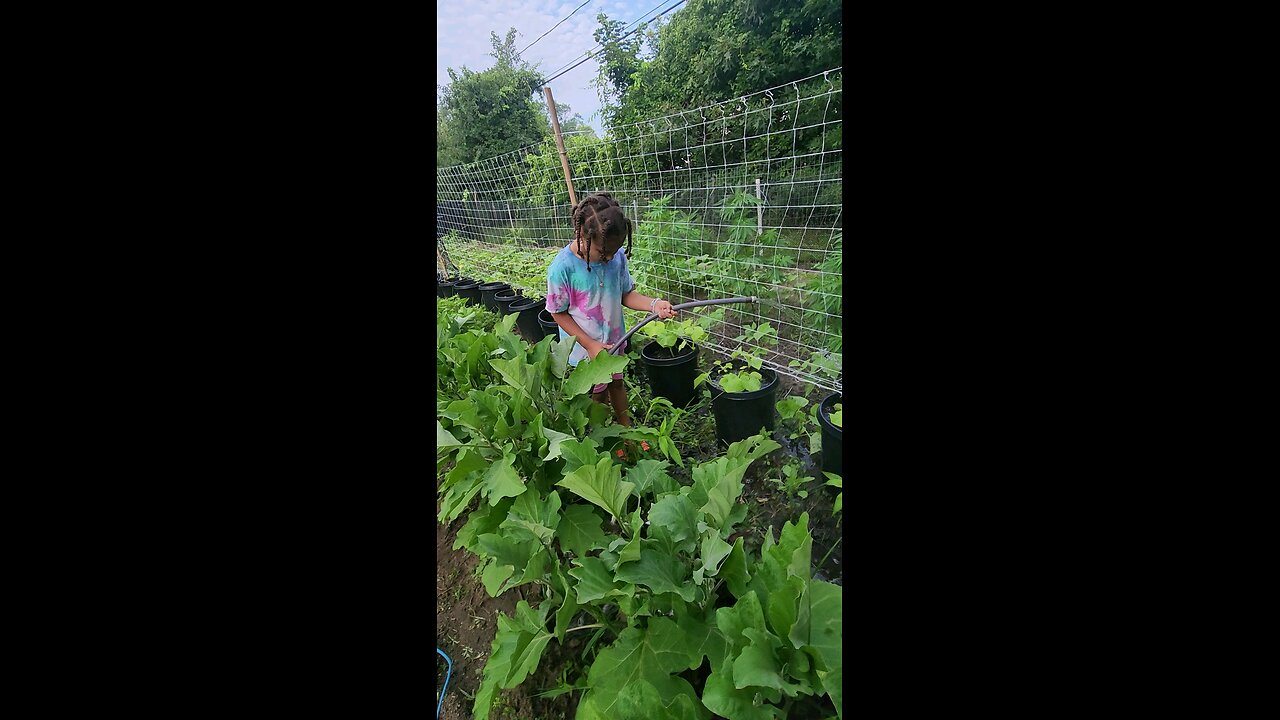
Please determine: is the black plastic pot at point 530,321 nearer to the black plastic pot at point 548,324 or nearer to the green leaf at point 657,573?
the black plastic pot at point 548,324

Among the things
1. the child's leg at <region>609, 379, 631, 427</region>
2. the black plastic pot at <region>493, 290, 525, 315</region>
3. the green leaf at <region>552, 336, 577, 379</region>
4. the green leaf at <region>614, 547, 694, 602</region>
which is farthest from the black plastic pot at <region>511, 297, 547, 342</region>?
the green leaf at <region>614, 547, 694, 602</region>

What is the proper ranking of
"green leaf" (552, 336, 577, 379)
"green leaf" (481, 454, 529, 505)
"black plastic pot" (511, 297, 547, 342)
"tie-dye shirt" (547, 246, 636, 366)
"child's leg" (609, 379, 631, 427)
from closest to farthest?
1. "green leaf" (481, 454, 529, 505)
2. "green leaf" (552, 336, 577, 379)
3. "tie-dye shirt" (547, 246, 636, 366)
4. "child's leg" (609, 379, 631, 427)
5. "black plastic pot" (511, 297, 547, 342)

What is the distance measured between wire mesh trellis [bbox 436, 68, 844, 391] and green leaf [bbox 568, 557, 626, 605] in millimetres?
1596

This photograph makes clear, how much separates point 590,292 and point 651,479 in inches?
53.2

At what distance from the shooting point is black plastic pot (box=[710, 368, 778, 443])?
2.89 m

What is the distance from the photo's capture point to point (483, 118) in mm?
16641

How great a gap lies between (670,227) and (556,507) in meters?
4.34

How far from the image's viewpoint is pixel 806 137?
606 centimetres

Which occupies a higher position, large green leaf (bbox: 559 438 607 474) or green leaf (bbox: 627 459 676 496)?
large green leaf (bbox: 559 438 607 474)

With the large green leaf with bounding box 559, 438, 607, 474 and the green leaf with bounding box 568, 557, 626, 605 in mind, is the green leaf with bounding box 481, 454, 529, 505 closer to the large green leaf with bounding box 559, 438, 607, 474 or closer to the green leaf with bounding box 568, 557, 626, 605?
the large green leaf with bounding box 559, 438, 607, 474

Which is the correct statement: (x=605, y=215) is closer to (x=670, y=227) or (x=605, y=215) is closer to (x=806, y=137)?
(x=670, y=227)

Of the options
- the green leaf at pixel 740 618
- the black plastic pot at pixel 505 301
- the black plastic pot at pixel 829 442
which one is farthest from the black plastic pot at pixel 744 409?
the black plastic pot at pixel 505 301

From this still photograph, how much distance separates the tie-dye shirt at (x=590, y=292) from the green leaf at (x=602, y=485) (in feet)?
4.39

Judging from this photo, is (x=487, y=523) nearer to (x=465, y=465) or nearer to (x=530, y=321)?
(x=465, y=465)
